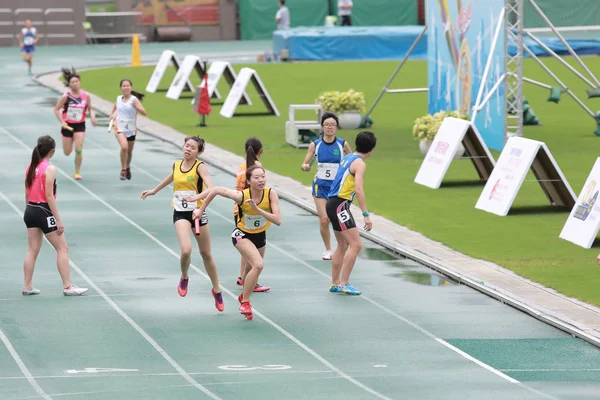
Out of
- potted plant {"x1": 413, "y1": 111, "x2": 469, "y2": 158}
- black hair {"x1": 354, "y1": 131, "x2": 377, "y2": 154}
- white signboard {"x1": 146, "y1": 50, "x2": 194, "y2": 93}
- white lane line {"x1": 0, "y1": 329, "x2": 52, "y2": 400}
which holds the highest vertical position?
black hair {"x1": 354, "y1": 131, "x2": 377, "y2": 154}

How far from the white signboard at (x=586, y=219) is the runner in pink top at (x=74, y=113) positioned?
942 centimetres

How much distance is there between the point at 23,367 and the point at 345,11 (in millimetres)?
53573

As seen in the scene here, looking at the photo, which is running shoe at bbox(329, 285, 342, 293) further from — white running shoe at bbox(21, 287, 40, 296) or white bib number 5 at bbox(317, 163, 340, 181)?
white running shoe at bbox(21, 287, 40, 296)

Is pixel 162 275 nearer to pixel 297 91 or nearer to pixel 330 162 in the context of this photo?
pixel 330 162

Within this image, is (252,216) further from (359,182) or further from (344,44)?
(344,44)

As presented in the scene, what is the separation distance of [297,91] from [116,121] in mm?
19248

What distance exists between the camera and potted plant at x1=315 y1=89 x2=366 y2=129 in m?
31.8

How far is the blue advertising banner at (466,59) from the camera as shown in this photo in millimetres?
27516

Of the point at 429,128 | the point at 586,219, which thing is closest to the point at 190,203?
A: the point at 586,219

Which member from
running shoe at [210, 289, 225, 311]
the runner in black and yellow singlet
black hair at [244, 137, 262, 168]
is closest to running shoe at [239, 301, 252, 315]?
running shoe at [210, 289, 225, 311]

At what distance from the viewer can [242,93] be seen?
36.5 meters

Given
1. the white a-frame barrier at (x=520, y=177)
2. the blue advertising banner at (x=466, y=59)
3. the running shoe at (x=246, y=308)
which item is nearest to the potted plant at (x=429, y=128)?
the blue advertising banner at (x=466, y=59)

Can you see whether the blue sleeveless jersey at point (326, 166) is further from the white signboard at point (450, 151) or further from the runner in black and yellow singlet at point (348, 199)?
the white signboard at point (450, 151)

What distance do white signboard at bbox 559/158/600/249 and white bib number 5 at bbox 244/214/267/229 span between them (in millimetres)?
5790
